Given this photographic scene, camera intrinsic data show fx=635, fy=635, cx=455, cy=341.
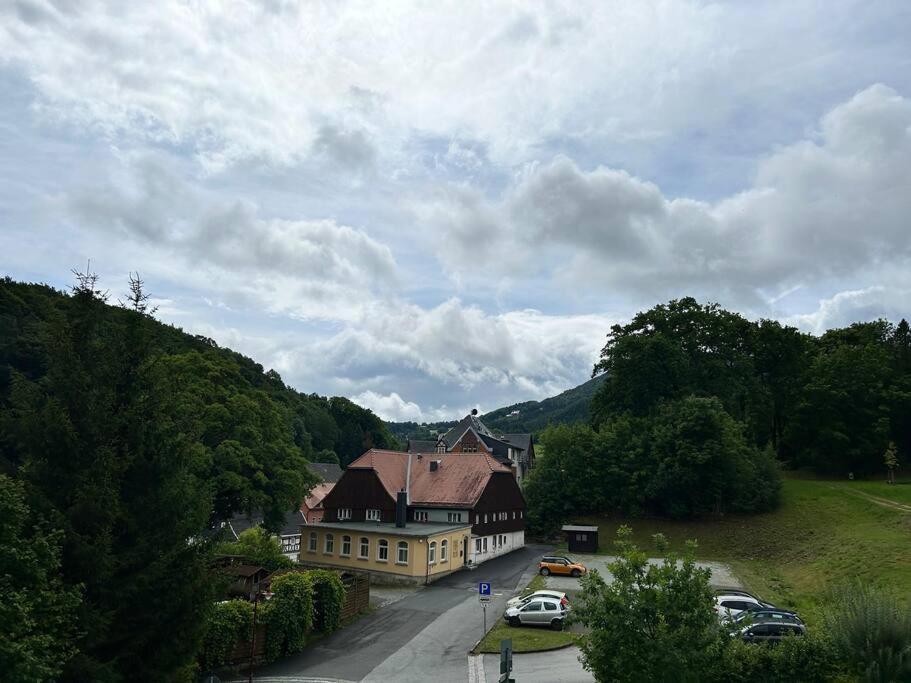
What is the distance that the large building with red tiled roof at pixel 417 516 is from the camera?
128ft

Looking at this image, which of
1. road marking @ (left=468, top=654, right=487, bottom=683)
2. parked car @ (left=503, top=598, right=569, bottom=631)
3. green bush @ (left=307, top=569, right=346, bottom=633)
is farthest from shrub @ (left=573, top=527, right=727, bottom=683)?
green bush @ (left=307, top=569, right=346, bottom=633)

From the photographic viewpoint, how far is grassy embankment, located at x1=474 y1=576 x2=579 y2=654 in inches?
942

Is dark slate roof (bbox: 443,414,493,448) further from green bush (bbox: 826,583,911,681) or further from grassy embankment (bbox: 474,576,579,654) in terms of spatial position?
green bush (bbox: 826,583,911,681)

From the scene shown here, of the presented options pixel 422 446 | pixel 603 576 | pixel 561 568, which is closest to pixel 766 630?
pixel 603 576

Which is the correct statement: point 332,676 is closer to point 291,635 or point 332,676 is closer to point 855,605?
point 291,635

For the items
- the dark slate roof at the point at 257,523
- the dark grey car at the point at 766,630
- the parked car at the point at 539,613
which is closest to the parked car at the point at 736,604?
the dark grey car at the point at 766,630

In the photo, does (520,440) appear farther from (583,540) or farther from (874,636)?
(874,636)

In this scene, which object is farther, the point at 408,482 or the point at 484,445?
the point at 484,445

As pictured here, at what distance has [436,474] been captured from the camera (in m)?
48.0

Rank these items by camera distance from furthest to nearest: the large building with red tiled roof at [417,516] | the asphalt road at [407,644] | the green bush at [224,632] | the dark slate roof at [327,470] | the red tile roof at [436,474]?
the dark slate roof at [327,470] < the red tile roof at [436,474] < the large building with red tiled roof at [417,516] < the asphalt road at [407,644] < the green bush at [224,632]

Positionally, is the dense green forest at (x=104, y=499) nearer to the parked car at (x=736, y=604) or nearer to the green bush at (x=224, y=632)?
the green bush at (x=224, y=632)

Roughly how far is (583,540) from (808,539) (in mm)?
15288

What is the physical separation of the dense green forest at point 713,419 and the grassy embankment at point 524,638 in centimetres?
2730

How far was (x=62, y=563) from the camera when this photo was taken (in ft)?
43.8
